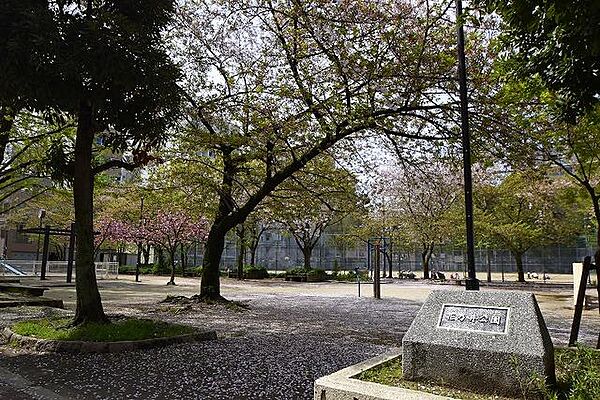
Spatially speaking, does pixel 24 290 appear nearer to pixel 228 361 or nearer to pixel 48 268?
pixel 228 361

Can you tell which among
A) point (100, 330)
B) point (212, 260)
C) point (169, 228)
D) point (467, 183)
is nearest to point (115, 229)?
point (169, 228)

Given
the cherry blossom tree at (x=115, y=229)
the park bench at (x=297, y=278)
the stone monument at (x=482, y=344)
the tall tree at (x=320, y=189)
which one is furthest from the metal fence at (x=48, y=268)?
the stone monument at (x=482, y=344)

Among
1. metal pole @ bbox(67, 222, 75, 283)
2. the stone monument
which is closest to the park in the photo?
the stone monument

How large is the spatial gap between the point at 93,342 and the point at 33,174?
34.6 ft

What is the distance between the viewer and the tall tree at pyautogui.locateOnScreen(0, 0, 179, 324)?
620cm

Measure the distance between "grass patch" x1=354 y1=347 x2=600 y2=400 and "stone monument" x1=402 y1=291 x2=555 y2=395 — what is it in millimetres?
93

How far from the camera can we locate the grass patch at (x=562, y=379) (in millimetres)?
3369

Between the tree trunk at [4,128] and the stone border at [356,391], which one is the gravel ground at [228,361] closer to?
the stone border at [356,391]

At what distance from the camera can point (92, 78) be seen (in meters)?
6.74

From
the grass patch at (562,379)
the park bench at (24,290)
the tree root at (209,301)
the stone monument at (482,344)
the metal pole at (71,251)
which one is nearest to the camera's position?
the grass patch at (562,379)

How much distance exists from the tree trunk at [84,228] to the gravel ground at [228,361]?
4.39 ft

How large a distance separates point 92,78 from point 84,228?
262 centimetres

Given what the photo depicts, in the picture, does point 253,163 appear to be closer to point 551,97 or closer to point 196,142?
point 196,142

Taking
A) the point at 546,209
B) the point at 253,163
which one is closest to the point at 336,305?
the point at 253,163
